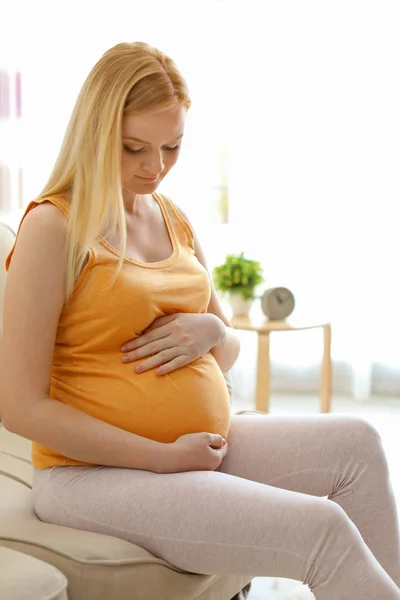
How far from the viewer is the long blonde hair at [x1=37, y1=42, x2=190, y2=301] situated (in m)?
1.36

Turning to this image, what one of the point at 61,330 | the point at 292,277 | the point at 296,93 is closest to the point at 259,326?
the point at 292,277

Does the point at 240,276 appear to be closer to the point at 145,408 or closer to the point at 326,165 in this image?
the point at 326,165

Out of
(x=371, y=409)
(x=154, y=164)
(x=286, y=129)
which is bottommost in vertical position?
(x=371, y=409)

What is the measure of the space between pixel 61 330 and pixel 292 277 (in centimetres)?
226

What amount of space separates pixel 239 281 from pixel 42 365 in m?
1.61

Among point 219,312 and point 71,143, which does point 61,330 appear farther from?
point 219,312

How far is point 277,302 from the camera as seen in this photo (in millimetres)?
2836

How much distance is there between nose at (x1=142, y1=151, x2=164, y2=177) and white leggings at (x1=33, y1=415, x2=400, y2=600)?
1.60 feet

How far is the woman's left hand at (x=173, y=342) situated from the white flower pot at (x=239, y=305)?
1.34 metres

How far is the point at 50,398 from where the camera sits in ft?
4.48

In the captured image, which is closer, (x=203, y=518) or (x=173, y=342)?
(x=203, y=518)

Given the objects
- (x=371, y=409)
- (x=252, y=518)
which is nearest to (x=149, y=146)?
(x=252, y=518)

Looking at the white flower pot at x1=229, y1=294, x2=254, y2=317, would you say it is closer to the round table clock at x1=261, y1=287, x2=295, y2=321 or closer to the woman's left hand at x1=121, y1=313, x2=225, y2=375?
the round table clock at x1=261, y1=287, x2=295, y2=321

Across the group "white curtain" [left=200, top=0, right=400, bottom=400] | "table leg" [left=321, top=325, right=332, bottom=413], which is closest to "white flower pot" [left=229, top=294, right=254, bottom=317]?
"table leg" [left=321, top=325, right=332, bottom=413]
